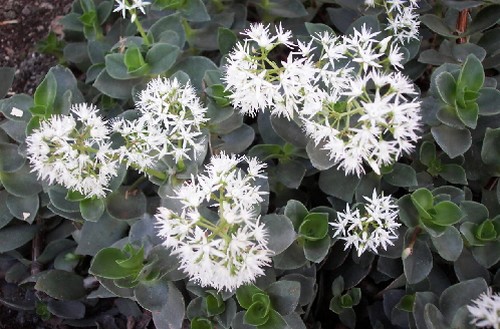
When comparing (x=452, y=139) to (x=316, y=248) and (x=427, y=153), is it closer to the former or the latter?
(x=427, y=153)

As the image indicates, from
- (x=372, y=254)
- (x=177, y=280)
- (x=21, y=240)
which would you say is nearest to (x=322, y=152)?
(x=372, y=254)

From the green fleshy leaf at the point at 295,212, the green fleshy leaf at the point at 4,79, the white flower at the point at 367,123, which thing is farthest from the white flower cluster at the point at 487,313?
the green fleshy leaf at the point at 4,79

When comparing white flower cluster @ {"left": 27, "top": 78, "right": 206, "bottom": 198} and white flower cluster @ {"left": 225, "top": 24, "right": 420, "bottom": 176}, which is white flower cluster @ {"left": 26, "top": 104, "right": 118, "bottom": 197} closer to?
white flower cluster @ {"left": 27, "top": 78, "right": 206, "bottom": 198}

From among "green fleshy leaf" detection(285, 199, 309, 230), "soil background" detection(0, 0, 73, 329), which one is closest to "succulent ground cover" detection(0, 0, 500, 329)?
"green fleshy leaf" detection(285, 199, 309, 230)

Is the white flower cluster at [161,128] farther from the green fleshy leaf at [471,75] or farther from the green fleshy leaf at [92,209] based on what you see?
the green fleshy leaf at [471,75]

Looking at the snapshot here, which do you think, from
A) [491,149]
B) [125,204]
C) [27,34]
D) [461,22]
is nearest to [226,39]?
[125,204]

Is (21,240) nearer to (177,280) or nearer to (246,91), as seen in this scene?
(177,280)
